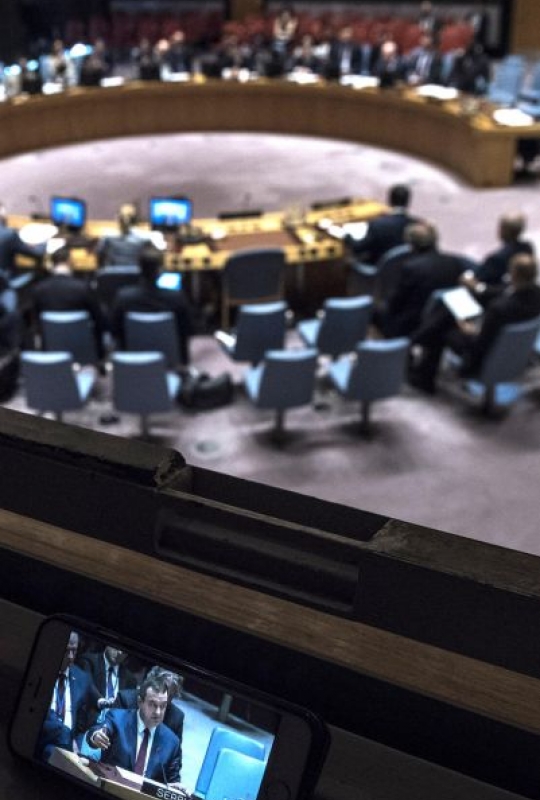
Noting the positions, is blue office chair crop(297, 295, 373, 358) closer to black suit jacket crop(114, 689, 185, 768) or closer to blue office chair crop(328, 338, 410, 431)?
blue office chair crop(328, 338, 410, 431)

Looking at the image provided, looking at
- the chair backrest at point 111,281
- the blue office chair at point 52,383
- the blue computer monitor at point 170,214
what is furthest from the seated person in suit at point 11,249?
the blue office chair at point 52,383

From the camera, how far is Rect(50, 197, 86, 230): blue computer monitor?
8.43 metres

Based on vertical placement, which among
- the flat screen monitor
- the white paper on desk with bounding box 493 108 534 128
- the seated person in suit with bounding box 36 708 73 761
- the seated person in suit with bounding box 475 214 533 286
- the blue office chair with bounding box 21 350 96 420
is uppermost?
the seated person in suit with bounding box 36 708 73 761

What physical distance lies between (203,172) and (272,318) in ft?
21.9

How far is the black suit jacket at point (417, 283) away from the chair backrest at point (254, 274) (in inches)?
37.8

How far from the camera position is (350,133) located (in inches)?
539

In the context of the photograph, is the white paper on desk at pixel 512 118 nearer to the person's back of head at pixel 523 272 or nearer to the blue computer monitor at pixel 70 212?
the blue computer monitor at pixel 70 212

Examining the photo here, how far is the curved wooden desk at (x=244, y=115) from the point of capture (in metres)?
12.6

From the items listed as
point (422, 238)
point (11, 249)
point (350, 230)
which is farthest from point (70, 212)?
point (422, 238)

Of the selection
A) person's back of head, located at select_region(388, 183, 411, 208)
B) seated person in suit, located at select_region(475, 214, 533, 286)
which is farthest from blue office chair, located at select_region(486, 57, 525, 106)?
seated person in suit, located at select_region(475, 214, 533, 286)

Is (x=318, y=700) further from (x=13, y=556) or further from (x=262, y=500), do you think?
(x=13, y=556)

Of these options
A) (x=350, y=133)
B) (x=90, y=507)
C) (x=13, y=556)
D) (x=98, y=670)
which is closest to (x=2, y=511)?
(x=13, y=556)

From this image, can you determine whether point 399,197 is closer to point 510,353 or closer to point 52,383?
point 510,353

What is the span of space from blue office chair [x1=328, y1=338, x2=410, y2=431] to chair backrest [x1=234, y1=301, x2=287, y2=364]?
56 centimetres
